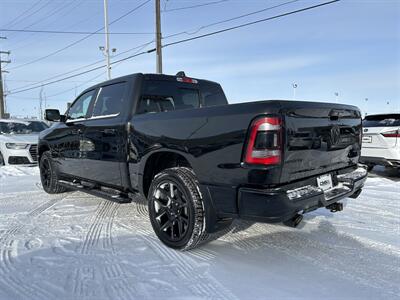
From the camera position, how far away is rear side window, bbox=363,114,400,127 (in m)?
7.01

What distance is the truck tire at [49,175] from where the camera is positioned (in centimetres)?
586

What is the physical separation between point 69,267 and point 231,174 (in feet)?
5.66

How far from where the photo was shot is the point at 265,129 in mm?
2574

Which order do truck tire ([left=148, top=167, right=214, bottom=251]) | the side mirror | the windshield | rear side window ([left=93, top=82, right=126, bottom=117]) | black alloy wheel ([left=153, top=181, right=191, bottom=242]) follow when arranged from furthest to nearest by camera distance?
1. the windshield
2. the side mirror
3. rear side window ([left=93, top=82, right=126, bottom=117])
4. black alloy wheel ([left=153, top=181, right=191, bottom=242])
5. truck tire ([left=148, top=167, right=214, bottom=251])

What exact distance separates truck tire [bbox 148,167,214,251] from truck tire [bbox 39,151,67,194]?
3.07m

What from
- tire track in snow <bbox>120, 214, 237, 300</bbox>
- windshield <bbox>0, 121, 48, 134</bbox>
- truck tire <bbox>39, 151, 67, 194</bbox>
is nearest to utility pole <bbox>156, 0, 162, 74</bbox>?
windshield <bbox>0, 121, 48, 134</bbox>

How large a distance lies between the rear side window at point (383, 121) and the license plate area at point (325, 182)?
469 centimetres

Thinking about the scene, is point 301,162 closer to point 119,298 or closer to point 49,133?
point 119,298

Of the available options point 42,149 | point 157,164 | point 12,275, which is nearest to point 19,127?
point 42,149

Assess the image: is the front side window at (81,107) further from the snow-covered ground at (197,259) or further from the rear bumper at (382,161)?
the rear bumper at (382,161)

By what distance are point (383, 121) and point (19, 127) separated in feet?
35.2

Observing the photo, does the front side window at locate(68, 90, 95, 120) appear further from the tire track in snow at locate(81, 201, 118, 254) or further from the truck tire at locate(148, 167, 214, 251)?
the truck tire at locate(148, 167, 214, 251)

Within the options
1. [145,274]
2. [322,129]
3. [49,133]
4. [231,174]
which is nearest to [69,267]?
[145,274]

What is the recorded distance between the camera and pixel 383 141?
22.5 ft
